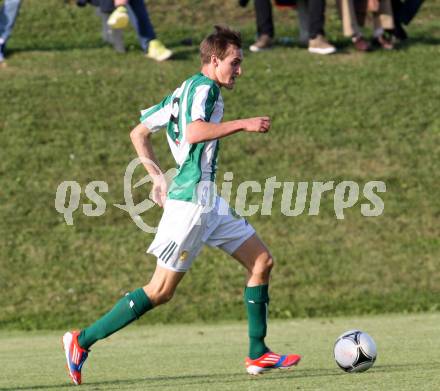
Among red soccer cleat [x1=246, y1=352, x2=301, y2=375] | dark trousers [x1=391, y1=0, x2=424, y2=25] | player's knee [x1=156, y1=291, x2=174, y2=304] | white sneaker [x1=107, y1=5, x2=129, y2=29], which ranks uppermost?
player's knee [x1=156, y1=291, x2=174, y2=304]

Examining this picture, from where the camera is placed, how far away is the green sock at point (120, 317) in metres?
6.99

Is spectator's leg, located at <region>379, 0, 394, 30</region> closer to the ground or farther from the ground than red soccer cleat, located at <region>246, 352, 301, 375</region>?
closer to the ground

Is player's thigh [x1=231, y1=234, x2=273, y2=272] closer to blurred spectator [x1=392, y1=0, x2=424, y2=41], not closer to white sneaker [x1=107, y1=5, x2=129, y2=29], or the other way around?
white sneaker [x1=107, y1=5, x2=129, y2=29]

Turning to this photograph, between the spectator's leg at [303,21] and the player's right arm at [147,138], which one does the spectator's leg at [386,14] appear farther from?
the player's right arm at [147,138]

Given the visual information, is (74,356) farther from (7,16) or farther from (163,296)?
(7,16)

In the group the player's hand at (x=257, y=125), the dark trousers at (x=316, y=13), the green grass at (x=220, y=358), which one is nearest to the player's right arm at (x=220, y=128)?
the player's hand at (x=257, y=125)

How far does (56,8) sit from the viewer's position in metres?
19.5

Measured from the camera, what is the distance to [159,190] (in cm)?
732

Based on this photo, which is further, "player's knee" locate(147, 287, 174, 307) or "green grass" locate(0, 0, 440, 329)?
"green grass" locate(0, 0, 440, 329)

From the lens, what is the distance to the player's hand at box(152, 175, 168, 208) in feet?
23.9

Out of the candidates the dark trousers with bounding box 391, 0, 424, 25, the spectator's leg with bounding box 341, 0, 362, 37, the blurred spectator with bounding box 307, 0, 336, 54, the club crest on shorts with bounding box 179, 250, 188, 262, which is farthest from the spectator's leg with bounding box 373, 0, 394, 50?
the club crest on shorts with bounding box 179, 250, 188, 262

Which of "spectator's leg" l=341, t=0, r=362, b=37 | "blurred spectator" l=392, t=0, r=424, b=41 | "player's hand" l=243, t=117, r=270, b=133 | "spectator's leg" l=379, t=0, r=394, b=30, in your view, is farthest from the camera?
"blurred spectator" l=392, t=0, r=424, b=41

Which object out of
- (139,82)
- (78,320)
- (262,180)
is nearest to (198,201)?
(78,320)

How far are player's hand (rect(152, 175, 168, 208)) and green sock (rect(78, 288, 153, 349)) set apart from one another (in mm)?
639
